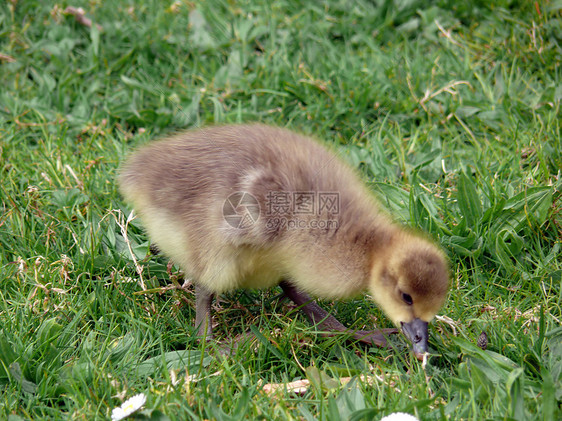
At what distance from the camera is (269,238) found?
7.41 ft

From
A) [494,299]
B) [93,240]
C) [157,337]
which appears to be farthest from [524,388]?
[93,240]

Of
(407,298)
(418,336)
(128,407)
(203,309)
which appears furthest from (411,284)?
(128,407)

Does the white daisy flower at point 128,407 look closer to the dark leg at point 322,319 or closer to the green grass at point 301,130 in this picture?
the green grass at point 301,130

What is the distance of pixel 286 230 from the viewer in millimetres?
2268

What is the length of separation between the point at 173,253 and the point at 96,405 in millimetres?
648

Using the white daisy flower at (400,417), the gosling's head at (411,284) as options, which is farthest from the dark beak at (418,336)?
the white daisy flower at (400,417)

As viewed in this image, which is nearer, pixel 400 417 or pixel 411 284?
pixel 400 417

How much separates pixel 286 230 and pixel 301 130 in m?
1.37

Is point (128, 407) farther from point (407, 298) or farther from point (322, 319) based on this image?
point (407, 298)

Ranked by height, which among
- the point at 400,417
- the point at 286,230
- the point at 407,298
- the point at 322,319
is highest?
the point at 286,230

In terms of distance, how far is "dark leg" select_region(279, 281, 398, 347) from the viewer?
8.03 feet

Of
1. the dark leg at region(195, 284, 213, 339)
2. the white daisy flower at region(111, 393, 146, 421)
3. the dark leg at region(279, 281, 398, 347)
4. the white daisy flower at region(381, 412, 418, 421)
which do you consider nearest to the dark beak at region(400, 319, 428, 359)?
the dark leg at region(279, 281, 398, 347)

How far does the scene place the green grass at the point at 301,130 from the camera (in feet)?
7.04

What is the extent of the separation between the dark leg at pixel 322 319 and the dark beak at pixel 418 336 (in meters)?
0.21
